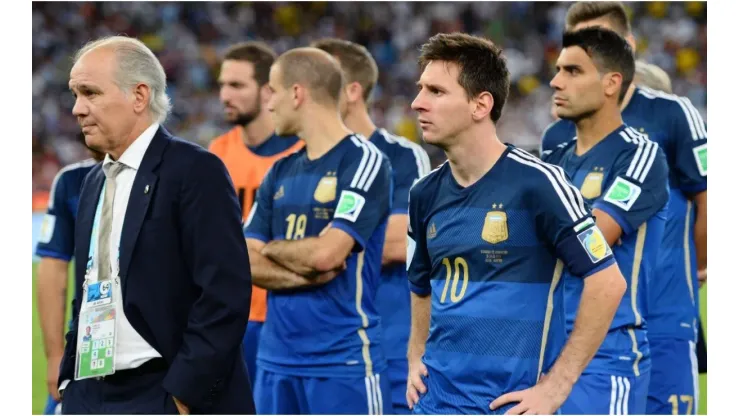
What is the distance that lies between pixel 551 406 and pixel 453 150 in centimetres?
91

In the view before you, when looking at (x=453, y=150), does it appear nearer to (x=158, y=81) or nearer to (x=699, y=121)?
(x=158, y=81)

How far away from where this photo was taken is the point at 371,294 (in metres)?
5.27

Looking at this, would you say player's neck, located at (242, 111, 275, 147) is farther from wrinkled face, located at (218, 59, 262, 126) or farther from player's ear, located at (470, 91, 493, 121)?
player's ear, located at (470, 91, 493, 121)

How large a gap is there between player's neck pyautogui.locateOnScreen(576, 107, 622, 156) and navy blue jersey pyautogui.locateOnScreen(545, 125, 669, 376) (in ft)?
0.21

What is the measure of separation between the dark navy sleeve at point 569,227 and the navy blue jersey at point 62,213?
2546 millimetres

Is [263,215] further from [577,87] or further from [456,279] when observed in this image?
[456,279]

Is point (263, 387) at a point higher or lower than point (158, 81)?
lower

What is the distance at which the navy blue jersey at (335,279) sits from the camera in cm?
511

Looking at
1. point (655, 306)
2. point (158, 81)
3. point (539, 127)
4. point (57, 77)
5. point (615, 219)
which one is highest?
point (57, 77)

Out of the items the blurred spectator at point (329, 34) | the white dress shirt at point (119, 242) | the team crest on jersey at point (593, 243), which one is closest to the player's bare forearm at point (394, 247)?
the team crest on jersey at point (593, 243)

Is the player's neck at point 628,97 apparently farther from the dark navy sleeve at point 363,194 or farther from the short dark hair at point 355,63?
the short dark hair at point 355,63

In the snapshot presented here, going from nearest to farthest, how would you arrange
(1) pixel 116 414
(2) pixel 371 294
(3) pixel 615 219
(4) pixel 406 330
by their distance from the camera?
1. (1) pixel 116 414
2. (3) pixel 615 219
3. (2) pixel 371 294
4. (4) pixel 406 330

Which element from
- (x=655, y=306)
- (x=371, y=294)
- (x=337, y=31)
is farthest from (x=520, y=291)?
(x=337, y=31)

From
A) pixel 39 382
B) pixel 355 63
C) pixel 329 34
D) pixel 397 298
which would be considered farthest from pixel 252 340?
pixel 329 34
